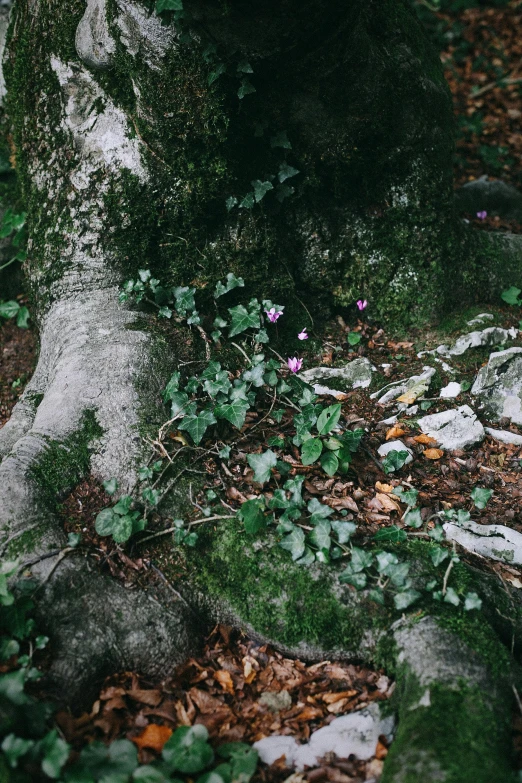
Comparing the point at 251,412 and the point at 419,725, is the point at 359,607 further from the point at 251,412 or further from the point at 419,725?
the point at 251,412

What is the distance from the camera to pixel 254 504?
9.34 ft

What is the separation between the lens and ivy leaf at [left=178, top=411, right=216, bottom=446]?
3.22m

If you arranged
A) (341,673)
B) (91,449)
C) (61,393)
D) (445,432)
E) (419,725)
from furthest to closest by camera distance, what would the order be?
(445,432)
(61,393)
(91,449)
(341,673)
(419,725)

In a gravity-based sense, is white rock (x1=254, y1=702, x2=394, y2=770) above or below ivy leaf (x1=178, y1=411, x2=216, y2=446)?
below

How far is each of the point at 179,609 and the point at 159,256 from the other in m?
2.23

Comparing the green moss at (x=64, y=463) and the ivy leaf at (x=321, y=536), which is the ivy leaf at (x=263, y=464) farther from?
the green moss at (x=64, y=463)

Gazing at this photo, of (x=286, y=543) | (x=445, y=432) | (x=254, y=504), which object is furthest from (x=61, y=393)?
(x=445, y=432)

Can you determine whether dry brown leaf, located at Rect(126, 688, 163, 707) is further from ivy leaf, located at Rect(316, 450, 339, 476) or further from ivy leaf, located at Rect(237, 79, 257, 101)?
ivy leaf, located at Rect(237, 79, 257, 101)

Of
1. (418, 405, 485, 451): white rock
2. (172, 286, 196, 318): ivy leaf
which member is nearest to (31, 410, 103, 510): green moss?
(172, 286, 196, 318): ivy leaf

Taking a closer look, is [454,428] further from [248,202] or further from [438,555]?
[248,202]

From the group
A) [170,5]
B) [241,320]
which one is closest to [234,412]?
[241,320]

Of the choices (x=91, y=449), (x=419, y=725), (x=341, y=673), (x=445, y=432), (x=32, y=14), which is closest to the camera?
(x=419, y=725)

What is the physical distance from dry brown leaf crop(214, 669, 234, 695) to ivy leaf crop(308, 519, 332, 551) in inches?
28.3

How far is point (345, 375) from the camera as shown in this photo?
13.5ft
